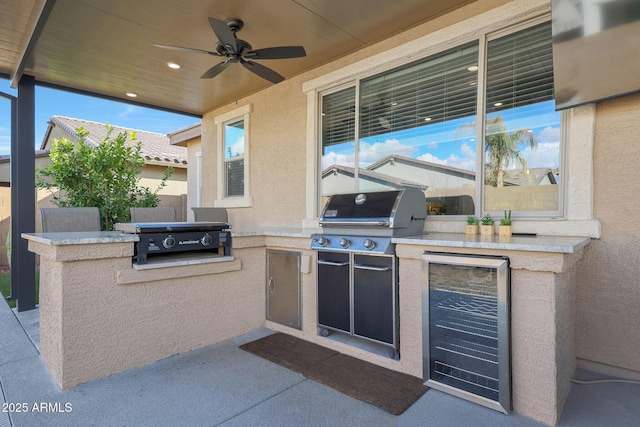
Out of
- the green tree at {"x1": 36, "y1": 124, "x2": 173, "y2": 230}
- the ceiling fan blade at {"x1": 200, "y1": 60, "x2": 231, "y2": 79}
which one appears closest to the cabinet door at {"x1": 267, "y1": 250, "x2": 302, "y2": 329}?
the ceiling fan blade at {"x1": 200, "y1": 60, "x2": 231, "y2": 79}

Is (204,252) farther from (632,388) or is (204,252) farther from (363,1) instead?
(632,388)

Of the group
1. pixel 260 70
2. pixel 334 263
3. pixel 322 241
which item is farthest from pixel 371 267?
pixel 260 70

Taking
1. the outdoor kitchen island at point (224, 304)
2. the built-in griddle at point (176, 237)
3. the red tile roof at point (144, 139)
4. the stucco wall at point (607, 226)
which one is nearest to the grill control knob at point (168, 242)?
the built-in griddle at point (176, 237)

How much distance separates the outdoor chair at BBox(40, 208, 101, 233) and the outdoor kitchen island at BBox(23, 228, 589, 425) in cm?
71

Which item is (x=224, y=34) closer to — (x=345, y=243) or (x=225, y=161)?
(x=345, y=243)

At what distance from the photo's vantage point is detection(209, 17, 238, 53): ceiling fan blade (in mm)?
2657

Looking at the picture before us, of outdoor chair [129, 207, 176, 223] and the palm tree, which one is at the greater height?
the palm tree

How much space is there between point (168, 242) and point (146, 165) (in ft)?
22.9

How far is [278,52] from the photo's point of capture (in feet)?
10.0

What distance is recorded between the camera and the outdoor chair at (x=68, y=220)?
10.9 feet

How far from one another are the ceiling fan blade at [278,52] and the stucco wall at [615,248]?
2.37 m

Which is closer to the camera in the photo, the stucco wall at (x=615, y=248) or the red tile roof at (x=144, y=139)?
the stucco wall at (x=615, y=248)

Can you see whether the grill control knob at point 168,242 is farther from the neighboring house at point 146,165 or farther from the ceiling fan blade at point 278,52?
the neighboring house at point 146,165

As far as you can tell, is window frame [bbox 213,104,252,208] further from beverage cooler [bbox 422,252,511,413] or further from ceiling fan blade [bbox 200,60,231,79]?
beverage cooler [bbox 422,252,511,413]
